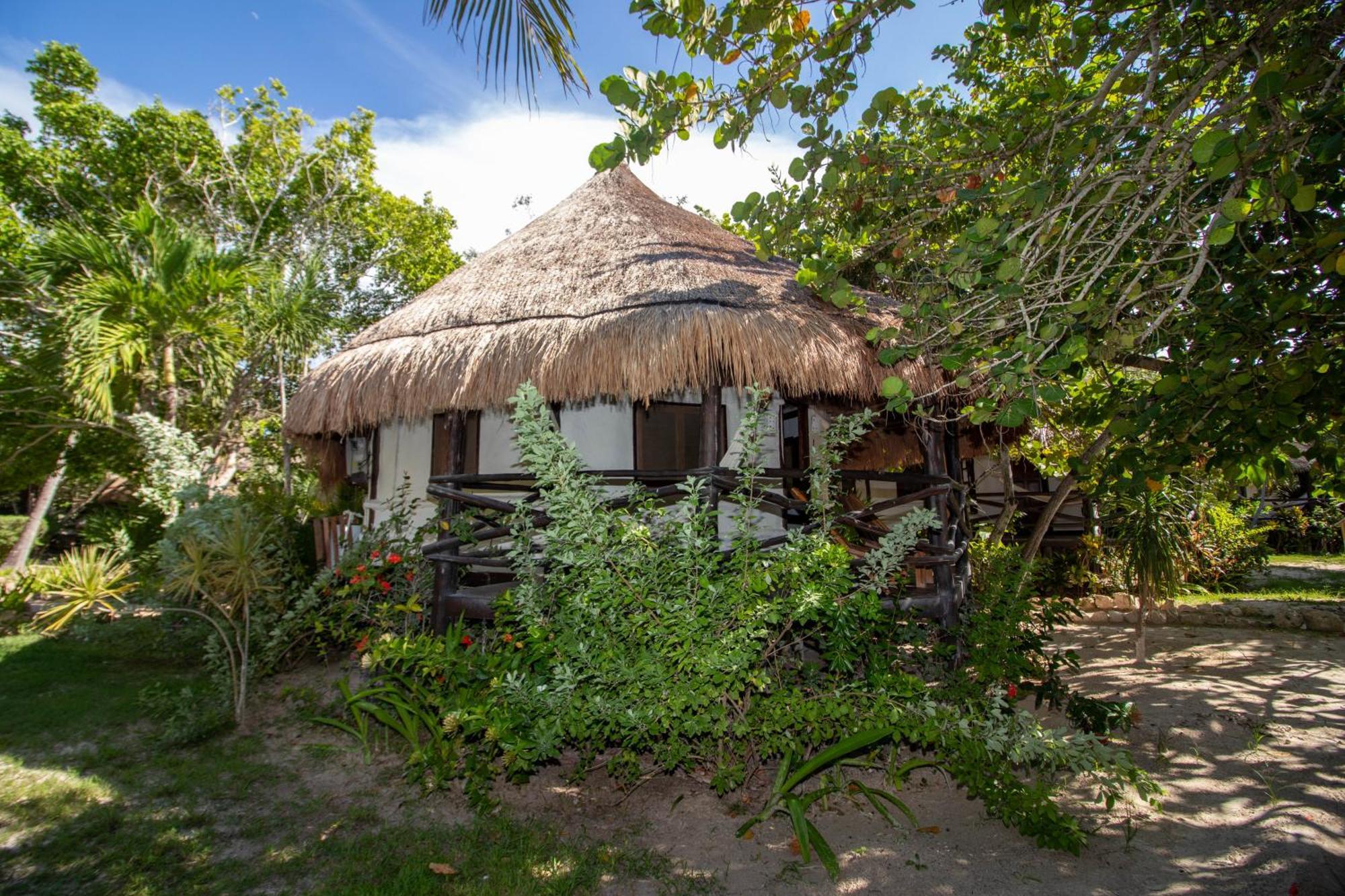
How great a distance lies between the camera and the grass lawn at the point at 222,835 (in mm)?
3000

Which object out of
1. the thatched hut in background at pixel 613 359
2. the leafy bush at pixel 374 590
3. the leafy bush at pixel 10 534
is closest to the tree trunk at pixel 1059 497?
the thatched hut in background at pixel 613 359

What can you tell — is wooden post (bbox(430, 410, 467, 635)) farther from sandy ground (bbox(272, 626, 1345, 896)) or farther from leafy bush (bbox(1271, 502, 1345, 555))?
leafy bush (bbox(1271, 502, 1345, 555))

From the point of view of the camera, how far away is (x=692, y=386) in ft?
16.1

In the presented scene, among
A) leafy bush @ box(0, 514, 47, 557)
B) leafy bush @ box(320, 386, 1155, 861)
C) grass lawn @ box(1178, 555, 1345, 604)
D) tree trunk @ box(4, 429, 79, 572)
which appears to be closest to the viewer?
leafy bush @ box(320, 386, 1155, 861)

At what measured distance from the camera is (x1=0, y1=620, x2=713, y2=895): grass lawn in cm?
300

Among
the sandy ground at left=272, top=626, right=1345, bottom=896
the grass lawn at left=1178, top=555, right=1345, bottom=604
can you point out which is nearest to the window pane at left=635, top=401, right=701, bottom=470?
the sandy ground at left=272, top=626, right=1345, bottom=896

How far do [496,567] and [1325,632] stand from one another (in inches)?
353

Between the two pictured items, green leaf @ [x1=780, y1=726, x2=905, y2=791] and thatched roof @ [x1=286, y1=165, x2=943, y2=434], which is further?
thatched roof @ [x1=286, y1=165, x2=943, y2=434]

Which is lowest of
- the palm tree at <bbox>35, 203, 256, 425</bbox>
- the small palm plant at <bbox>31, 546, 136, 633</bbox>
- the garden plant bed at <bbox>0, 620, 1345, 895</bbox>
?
the garden plant bed at <bbox>0, 620, 1345, 895</bbox>

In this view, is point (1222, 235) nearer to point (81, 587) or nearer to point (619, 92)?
point (619, 92)

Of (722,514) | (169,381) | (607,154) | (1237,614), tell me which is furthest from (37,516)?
(1237,614)

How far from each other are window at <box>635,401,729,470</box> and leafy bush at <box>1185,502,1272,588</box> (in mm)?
6642

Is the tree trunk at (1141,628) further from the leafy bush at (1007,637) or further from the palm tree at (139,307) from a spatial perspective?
the palm tree at (139,307)

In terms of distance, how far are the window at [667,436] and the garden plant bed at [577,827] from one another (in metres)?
2.90
